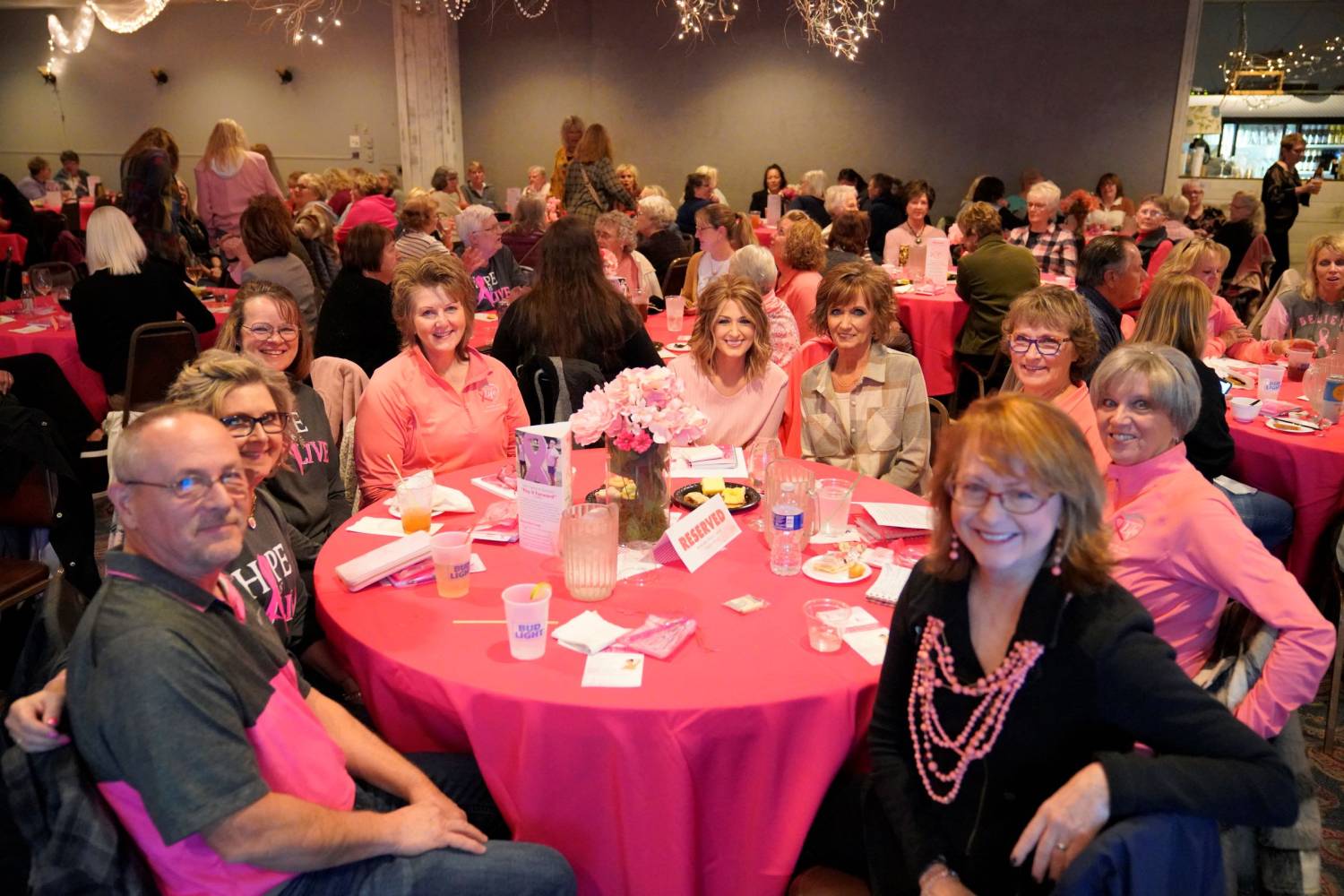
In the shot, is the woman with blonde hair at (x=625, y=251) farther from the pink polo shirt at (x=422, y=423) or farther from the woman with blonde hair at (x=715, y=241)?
the pink polo shirt at (x=422, y=423)

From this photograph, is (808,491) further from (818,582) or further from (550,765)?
(550,765)

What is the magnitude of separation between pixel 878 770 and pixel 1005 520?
0.53m

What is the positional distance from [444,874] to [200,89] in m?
15.5

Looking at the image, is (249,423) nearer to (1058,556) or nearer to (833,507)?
(833,507)

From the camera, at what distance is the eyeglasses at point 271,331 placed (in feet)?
9.50

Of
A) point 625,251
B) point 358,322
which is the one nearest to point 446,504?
→ point 358,322

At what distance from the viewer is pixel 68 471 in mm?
3068

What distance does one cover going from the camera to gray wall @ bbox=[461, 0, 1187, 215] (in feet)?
37.4

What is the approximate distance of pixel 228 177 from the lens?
25.9 ft

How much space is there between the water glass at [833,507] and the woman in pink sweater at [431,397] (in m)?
1.22

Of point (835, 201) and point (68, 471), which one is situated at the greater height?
point (835, 201)

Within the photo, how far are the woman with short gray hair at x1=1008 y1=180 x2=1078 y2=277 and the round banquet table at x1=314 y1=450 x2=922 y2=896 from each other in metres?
6.41

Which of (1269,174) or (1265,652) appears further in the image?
(1269,174)

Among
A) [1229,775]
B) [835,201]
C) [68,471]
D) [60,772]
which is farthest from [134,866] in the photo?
[835,201]
